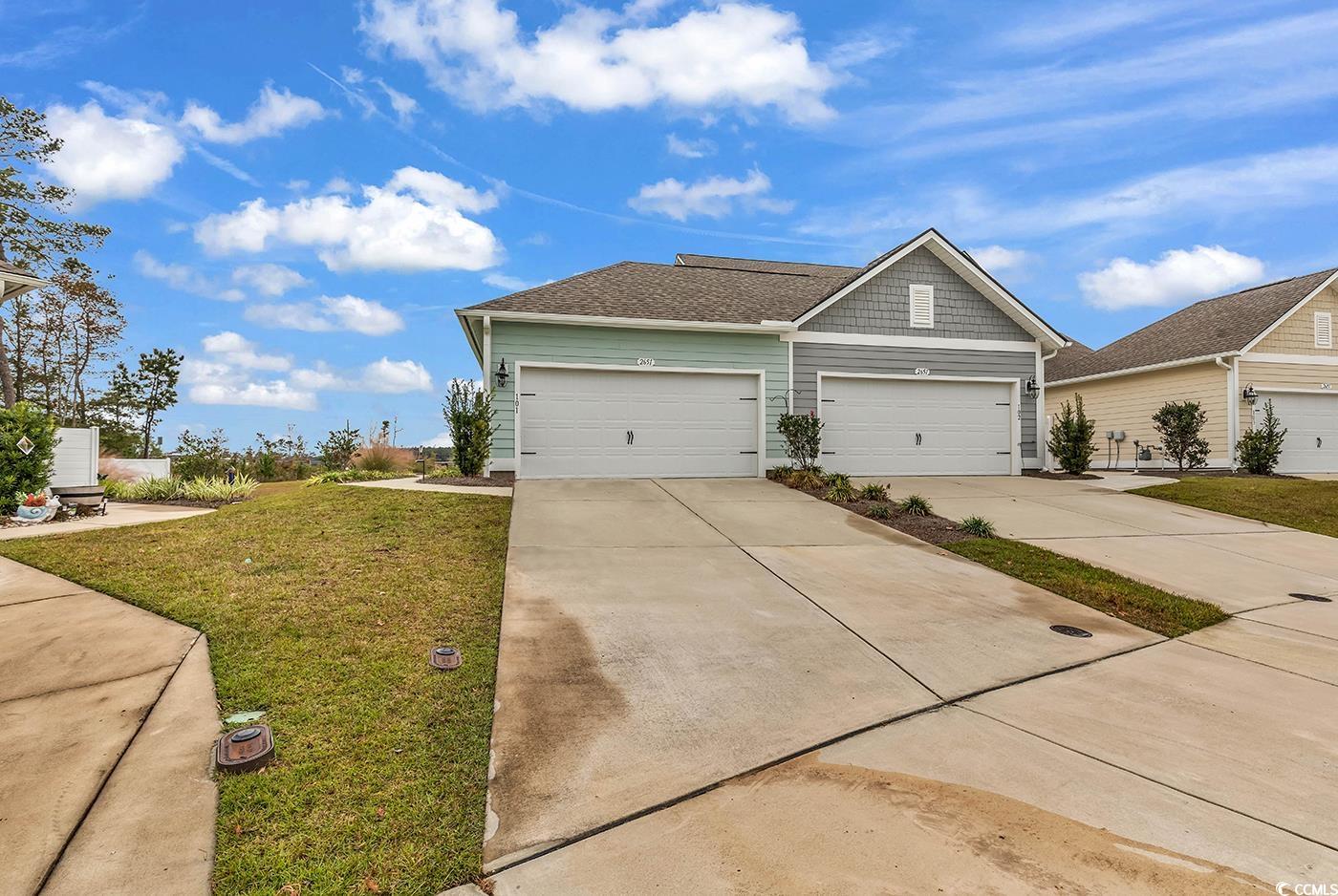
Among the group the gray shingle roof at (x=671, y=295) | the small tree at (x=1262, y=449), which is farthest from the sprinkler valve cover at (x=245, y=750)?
the small tree at (x=1262, y=449)

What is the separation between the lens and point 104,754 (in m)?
2.63

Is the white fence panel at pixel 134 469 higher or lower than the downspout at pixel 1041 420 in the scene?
lower

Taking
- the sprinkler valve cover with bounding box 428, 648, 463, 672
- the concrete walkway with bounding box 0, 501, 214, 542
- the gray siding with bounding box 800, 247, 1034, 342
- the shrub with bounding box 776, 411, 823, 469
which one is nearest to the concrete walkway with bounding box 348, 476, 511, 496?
the concrete walkway with bounding box 0, 501, 214, 542

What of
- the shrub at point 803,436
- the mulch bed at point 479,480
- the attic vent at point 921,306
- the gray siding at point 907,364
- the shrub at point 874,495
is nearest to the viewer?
the shrub at point 874,495

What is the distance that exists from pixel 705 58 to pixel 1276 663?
441 inches

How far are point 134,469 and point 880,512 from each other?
19872mm

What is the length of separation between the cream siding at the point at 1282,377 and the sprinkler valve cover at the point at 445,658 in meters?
18.9

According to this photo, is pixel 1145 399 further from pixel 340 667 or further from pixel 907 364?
pixel 340 667

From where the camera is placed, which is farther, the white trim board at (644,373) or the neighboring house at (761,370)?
the neighboring house at (761,370)

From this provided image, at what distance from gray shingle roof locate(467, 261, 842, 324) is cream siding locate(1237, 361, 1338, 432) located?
10377 millimetres

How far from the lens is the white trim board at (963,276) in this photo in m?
12.7

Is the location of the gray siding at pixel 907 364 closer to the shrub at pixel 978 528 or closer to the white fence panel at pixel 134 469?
the shrub at pixel 978 528

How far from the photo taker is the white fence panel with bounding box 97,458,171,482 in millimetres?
16594

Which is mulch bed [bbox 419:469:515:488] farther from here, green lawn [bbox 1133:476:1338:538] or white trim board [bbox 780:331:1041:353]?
green lawn [bbox 1133:476:1338:538]
